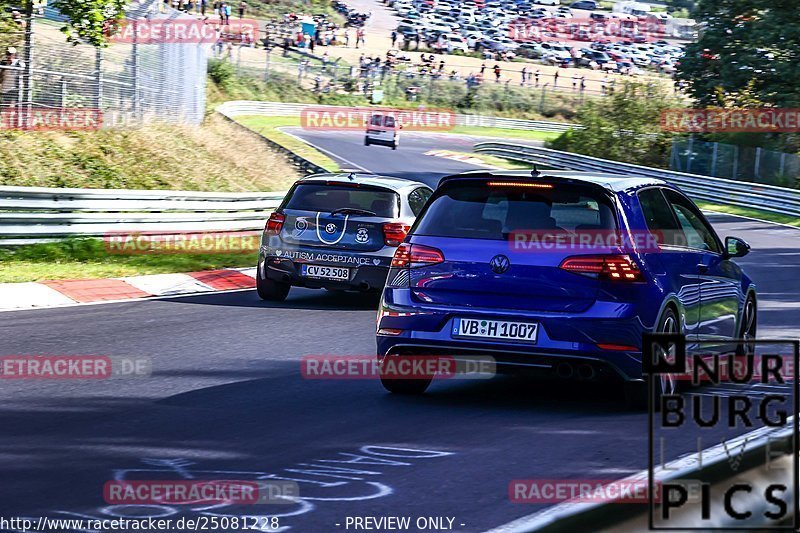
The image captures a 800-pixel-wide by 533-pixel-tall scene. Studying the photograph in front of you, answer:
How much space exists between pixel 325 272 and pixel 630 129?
3976 centimetres

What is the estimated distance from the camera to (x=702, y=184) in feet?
142

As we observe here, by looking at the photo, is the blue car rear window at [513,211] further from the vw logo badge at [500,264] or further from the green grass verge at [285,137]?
the green grass verge at [285,137]

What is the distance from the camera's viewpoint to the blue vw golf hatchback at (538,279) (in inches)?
315

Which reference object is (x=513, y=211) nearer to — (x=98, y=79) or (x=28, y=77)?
(x=28, y=77)

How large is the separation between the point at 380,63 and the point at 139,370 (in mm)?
67417

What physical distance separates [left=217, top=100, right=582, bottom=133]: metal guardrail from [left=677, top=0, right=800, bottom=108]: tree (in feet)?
23.6

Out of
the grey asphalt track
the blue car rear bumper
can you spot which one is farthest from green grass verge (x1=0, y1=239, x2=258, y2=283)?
the blue car rear bumper

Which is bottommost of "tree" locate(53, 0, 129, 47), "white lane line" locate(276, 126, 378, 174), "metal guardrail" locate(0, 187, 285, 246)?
"white lane line" locate(276, 126, 378, 174)

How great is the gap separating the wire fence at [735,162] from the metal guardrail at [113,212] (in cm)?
2805

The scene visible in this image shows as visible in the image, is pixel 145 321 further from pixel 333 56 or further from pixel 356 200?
pixel 333 56

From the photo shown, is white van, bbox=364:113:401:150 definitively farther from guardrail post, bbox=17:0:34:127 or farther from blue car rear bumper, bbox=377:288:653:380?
blue car rear bumper, bbox=377:288:653:380

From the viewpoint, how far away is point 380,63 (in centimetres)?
7575

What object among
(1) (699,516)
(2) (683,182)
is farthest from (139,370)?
(2) (683,182)

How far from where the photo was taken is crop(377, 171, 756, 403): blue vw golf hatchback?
315 inches
